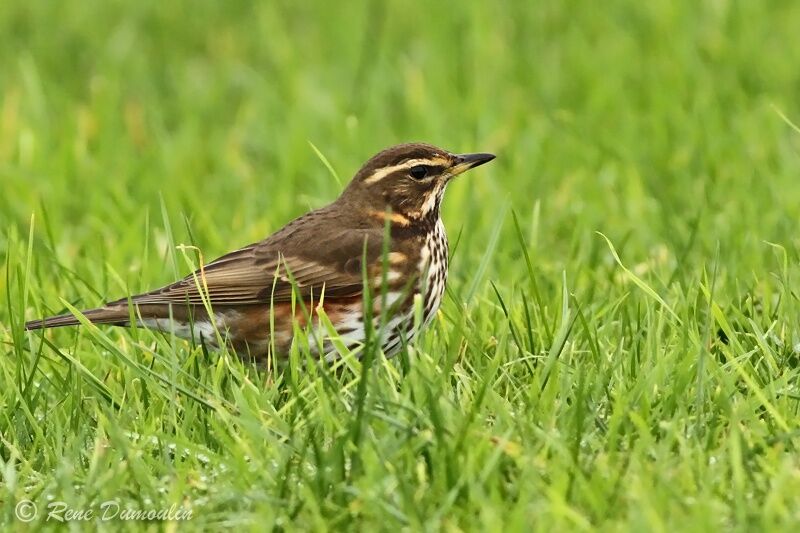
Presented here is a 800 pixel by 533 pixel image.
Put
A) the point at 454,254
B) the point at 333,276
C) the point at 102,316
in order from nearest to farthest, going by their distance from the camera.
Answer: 1. the point at 102,316
2. the point at 333,276
3. the point at 454,254

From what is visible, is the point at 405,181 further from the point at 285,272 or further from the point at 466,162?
the point at 285,272

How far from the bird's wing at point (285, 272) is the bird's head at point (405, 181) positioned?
22cm

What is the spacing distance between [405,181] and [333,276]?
712mm

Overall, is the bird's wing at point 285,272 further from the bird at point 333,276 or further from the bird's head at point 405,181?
the bird's head at point 405,181

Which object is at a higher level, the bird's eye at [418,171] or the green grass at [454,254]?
the bird's eye at [418,171]

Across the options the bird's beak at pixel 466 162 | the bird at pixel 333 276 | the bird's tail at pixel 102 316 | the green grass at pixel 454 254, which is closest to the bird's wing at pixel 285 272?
the bird at pixel 333 276

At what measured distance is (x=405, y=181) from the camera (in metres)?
7.56

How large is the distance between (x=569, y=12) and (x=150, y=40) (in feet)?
12.6

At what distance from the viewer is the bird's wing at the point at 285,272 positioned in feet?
23.2

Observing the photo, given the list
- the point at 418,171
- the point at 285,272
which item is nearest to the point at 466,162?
the point at 418,171

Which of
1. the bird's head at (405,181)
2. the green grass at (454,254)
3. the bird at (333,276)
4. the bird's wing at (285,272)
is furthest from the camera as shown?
the bird's head at (405,181)

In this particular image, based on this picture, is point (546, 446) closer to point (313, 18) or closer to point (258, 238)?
point (258, 238)

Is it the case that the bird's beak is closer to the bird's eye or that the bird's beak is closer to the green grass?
the bird's eye

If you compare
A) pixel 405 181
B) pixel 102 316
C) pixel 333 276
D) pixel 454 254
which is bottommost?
pixel 454 254
